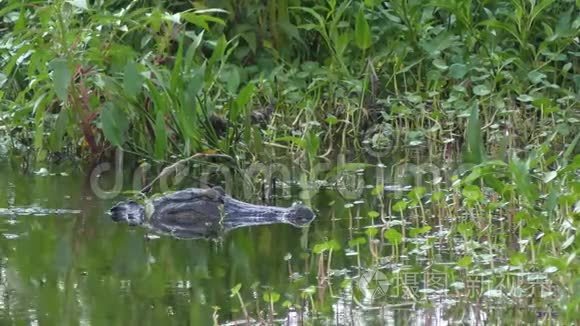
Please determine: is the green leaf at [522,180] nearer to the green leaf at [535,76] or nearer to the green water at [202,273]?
the green water at [202,273]

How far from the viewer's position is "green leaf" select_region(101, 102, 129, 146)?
6355 mm

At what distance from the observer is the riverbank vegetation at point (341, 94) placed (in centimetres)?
536

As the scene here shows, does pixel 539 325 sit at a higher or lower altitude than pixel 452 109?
lower

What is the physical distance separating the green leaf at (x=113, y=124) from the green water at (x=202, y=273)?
27 cm

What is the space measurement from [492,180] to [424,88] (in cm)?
314

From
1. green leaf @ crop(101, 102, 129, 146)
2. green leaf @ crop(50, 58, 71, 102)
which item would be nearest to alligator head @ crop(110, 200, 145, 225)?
green leaf @ crop(101, 102, 129, 146)

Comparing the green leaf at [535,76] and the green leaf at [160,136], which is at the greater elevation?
the green leaf at [535,76]

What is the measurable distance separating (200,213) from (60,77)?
915 millimetres

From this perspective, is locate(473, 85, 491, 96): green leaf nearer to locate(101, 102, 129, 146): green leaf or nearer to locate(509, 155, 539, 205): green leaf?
locate(101, 102, 129, 146): green leaf

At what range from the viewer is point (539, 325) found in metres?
3.97

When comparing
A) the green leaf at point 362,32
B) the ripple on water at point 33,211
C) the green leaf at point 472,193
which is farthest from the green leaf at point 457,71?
the green leaf at point 472,193

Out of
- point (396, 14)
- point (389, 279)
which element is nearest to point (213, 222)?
point (389, 279)

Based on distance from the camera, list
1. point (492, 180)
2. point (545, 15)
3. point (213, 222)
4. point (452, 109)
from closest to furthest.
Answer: point (492, 180) < point (213, 222) < point (452, 109) < point (545, 15)

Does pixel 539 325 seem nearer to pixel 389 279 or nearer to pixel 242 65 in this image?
pixel 389 279
